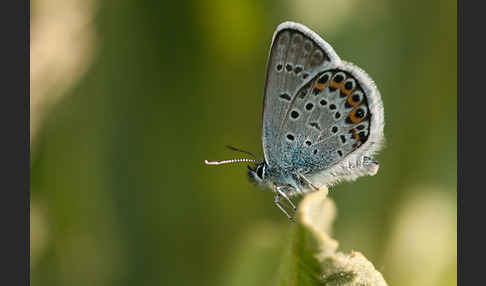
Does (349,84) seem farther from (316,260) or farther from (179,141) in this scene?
(316,260)

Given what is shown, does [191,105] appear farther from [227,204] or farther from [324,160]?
[324,160]

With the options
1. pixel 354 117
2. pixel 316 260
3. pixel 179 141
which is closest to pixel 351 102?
pixel 354 117

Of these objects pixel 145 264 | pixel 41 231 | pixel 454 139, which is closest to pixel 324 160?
pixel 454 139

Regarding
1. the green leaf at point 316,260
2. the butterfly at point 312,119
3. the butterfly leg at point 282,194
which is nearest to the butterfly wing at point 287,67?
the butterfly at point 312,119

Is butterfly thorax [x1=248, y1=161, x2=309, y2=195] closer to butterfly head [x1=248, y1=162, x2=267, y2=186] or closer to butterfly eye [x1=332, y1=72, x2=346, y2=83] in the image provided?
butterfly head [x1=248, y1=162, x2=267, y2=186]

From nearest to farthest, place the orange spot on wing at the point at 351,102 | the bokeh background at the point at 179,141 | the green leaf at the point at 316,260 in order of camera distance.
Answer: the green leaf at the point at 316,260 → the bokeh background at the point at 179,141 → the orange spot on wing at the point at 351,102

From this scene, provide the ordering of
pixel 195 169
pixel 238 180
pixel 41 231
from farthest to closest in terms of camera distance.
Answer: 1. pixel 238 180
2. pixel 195 169
3. pixel 41 231

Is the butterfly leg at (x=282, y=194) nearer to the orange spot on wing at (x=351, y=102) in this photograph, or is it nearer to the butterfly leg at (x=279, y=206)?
the butterfly leg at (x=279, y=206)

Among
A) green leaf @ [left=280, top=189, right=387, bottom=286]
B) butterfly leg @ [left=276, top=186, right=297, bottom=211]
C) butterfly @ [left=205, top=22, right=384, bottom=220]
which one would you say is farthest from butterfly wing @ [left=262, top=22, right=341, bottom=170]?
green leaf @ [left=280, top=189, right=387, bottom=286]
